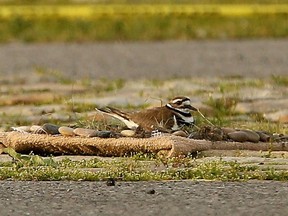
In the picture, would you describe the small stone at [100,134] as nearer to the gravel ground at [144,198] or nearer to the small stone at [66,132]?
the small stone at [66,132]

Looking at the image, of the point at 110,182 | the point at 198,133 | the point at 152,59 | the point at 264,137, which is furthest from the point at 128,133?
the point at 152,59

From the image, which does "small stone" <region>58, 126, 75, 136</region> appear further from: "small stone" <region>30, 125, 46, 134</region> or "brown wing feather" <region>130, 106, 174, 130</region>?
"brown wing feather" <region>130, 106, 174, 130</region>

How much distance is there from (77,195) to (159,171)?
793 millimetres

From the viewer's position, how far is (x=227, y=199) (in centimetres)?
597

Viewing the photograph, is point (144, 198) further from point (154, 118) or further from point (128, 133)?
point (154, 118)

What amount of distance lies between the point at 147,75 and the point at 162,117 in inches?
308

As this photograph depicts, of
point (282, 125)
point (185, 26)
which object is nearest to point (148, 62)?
point (185, 26)

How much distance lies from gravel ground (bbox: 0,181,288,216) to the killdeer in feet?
5.04

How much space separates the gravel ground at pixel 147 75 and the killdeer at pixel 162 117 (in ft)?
5.04

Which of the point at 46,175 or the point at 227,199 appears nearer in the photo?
the point at 227,199

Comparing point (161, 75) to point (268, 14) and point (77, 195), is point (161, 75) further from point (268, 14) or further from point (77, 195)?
point (268, 14)

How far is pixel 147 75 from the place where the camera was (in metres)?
15.8

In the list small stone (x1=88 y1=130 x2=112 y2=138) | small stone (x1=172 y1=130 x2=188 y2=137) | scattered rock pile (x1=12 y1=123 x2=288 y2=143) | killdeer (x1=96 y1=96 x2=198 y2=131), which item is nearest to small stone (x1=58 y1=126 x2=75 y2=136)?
scattered rock pile (x1=12 y1=123 x2=288 y2=143)

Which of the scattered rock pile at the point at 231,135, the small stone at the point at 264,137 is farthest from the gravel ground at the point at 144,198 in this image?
the small stone at the point at 264,137
